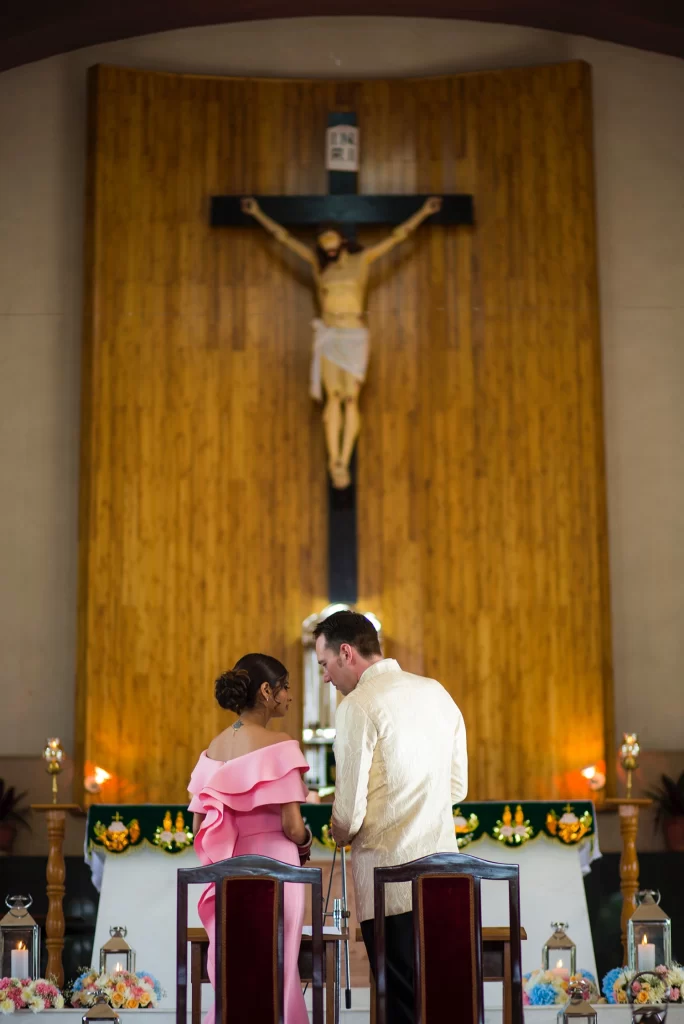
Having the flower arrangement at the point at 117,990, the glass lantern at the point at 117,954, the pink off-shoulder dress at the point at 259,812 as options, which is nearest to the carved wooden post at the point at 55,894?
the glass lantern at the point at 117,954

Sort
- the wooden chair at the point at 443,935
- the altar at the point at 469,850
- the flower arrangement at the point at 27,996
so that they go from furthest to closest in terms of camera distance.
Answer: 1. the altar at the point at 469,850
2. the flower arrangement at the point at 27,996
3. the wooden chair at the point at 443,935

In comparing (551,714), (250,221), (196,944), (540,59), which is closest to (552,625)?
(551,714)

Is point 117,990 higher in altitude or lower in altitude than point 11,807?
lower

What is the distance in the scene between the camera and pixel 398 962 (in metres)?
3.73

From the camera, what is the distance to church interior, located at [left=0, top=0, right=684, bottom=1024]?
896cm

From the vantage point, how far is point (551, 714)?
8.90m

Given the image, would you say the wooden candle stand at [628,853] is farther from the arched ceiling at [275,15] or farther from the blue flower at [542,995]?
the arched ceiling at [275,15]

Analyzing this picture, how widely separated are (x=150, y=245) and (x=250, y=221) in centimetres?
73

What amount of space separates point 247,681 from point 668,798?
5.49m

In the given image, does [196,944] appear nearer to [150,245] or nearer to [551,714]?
[551,714]

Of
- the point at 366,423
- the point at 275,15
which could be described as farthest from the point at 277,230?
the point at 275,15

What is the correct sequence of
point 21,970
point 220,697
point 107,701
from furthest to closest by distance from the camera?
point 107,701, point 21,970, point 220,697

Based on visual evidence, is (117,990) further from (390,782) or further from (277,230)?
(277,230)

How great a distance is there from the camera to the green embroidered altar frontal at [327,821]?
7391 mm
